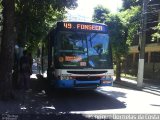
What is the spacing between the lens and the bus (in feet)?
50.9

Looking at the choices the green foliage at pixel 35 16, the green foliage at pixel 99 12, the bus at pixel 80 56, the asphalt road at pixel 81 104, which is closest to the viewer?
the asphalt road at pixel 81 104

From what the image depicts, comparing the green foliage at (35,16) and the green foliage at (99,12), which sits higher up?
the green foliage at (99,12)

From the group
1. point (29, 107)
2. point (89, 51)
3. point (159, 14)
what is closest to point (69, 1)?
point (89, 51)

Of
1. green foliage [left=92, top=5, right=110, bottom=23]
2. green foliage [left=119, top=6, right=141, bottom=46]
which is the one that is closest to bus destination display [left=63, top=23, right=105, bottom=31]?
green foliage [left=119, top=6, right=141, bottom=46]

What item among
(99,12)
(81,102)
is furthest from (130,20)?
(81,102)

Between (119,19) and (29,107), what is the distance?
618 inches

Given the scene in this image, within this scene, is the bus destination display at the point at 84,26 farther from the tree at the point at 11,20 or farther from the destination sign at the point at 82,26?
the tree at the point at 11,20

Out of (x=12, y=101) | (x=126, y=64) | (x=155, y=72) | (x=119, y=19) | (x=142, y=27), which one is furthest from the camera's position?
(x=126, y=64)

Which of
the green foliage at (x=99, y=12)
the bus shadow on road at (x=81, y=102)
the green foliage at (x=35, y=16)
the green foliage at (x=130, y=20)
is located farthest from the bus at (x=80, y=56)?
the green foliage at (x=99, y=12)

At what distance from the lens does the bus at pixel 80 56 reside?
50.9 feet

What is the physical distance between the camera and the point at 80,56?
1573 centimetres

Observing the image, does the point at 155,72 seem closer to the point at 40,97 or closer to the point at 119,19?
the point at 119,19

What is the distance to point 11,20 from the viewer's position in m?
14.3

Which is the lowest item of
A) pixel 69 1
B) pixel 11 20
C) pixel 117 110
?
pixel 117 110
